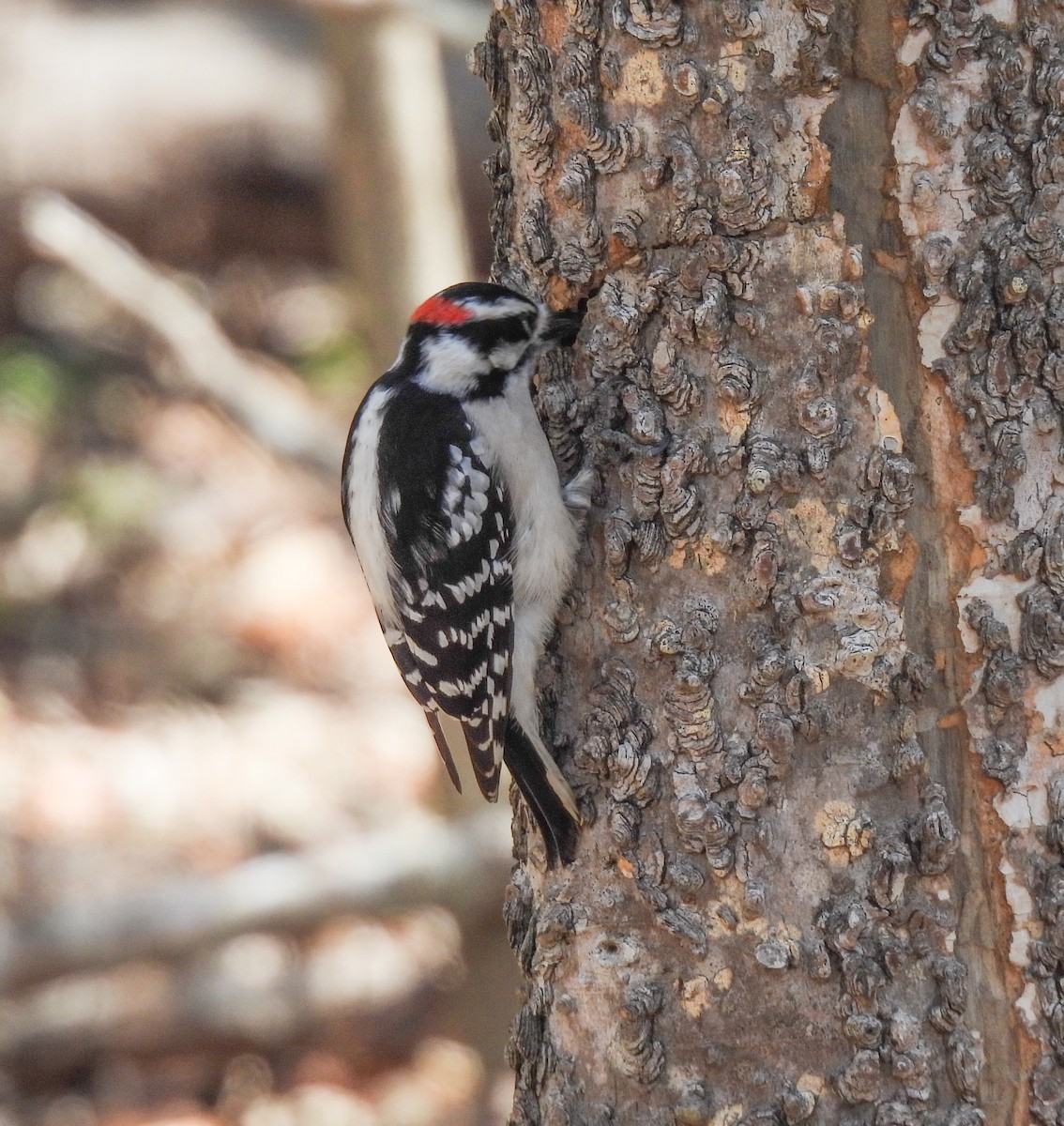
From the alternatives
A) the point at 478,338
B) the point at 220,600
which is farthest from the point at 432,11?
the point at 220,600

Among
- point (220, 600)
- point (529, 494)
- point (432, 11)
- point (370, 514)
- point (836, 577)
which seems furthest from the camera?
point (220, 600)

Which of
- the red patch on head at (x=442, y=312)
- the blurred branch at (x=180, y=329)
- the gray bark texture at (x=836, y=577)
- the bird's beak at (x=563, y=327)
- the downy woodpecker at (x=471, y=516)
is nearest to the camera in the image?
the gray bark texture at (x=836, y=577)

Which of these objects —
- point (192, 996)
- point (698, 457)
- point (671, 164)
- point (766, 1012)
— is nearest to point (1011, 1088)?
point (766, 1012)

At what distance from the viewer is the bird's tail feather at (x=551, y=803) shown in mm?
2312

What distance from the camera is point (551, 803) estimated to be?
2334mm

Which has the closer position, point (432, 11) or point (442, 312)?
point (442, 312)

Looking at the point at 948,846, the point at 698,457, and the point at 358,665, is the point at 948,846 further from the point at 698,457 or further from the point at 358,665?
the point at 358,665

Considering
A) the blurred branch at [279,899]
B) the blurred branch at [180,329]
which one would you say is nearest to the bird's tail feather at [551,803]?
the blurred branch at [279,899]

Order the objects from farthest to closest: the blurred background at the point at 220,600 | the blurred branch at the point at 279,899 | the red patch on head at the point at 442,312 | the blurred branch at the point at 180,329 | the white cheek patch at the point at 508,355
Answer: the blurred branch at the point at 180,329 → the blurred background at the point at 220,600 → the blurred branch at the point at 279,899 → the red patch on head at the point at 442,312 → the white cheek patch at the point at 508,355

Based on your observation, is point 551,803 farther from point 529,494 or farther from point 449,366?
point 449,366

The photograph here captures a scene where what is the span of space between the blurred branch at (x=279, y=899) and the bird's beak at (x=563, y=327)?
103 inches

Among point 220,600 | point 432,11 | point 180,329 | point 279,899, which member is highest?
point 432,11

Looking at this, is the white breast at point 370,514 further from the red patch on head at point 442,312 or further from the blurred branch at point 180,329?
the blurred branch at point 180,329

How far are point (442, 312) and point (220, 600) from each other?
392 cm
